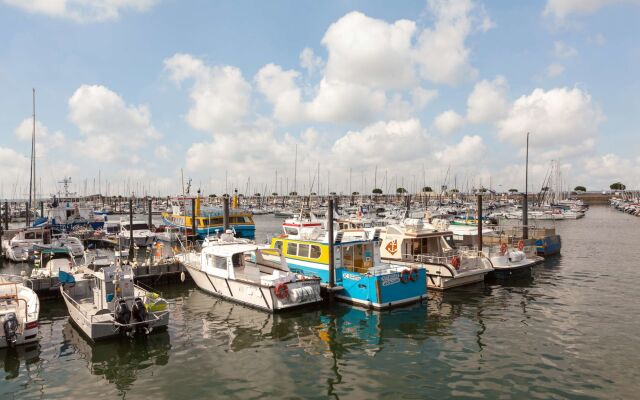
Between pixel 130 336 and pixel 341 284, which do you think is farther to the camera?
pixel 341 284

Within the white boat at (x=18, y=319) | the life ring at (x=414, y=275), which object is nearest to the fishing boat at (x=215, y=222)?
the white boat at (x=18, y=319)

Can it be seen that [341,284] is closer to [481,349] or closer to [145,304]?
[481,349]

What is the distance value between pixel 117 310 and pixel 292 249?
10190 millimetres

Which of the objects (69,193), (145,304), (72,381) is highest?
(69,193)

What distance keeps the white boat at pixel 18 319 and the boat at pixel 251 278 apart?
801 centimetres

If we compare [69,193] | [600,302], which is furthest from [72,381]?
[69,193]

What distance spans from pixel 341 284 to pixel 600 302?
42.6 ft

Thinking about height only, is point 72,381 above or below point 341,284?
below

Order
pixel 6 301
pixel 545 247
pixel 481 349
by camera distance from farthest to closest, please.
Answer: pixel 545 247
pixel 6 301
pixel 481 349

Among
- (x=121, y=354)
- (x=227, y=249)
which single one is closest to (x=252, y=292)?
(x=227, y=249)

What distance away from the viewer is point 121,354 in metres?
14.9

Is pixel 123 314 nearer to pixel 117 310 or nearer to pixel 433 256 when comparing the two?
pixel 117 310

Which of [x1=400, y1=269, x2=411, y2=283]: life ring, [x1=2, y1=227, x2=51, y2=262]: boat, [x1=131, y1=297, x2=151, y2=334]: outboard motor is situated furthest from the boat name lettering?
[x1=2, y1=227, x2=51, y2=262]: boat

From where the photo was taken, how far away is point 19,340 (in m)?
15.1
